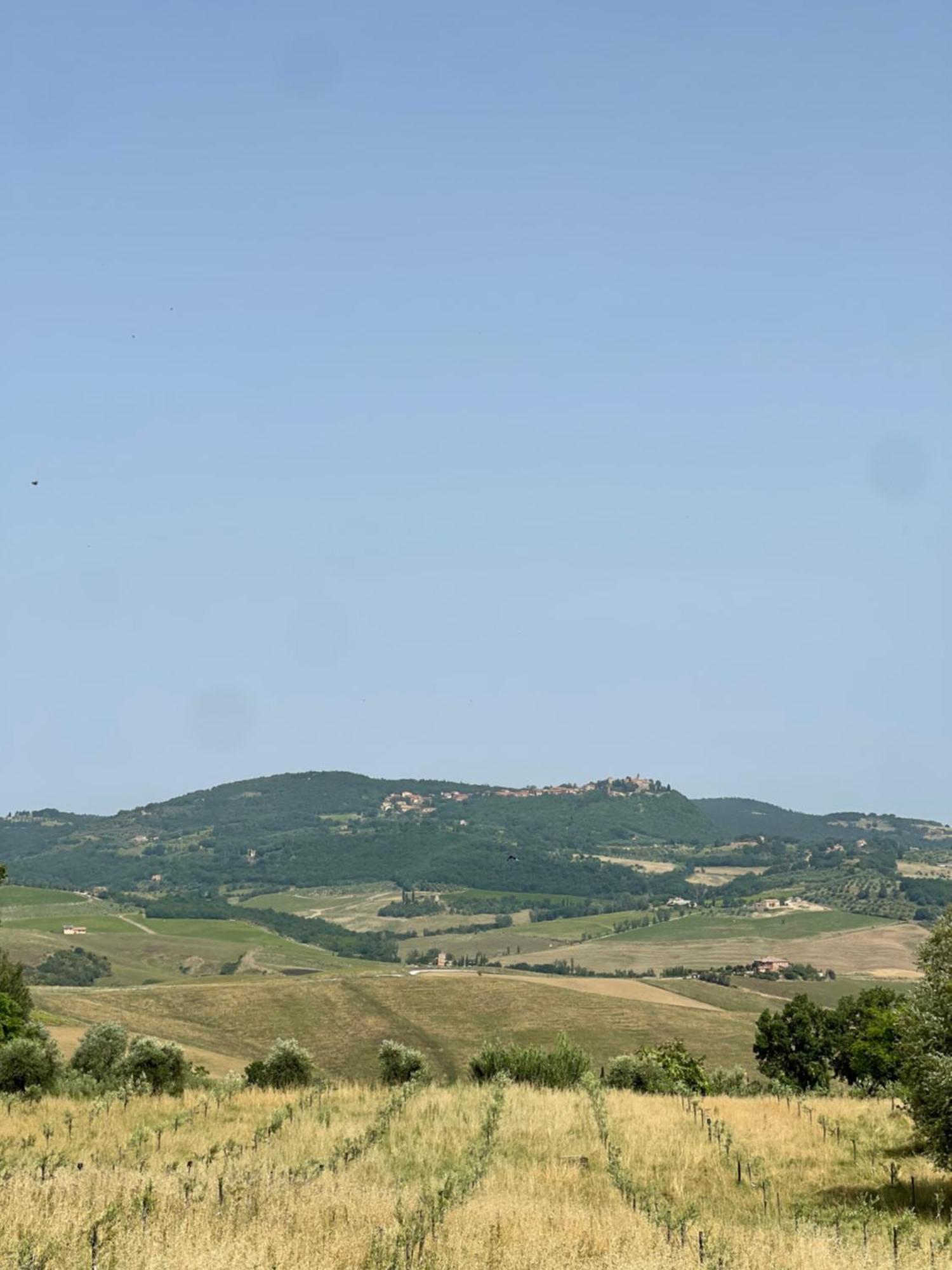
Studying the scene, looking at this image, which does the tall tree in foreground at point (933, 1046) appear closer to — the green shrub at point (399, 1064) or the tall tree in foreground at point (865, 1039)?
the green shrub at point (399, 1064)

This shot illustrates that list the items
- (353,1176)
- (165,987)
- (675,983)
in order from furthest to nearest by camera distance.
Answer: (675,983)
(165,987)
(353,1176)

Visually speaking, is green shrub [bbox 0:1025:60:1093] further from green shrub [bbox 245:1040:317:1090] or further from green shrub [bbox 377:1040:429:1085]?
green shrub [bbox 377:1040:429:1085]

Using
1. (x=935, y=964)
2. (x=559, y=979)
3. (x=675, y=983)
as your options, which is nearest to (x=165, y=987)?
(x=559, y=979)

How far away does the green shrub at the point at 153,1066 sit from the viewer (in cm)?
5441

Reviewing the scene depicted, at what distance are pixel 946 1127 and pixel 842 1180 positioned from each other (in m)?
6.68

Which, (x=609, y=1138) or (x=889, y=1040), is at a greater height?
(x=609, y=1138)

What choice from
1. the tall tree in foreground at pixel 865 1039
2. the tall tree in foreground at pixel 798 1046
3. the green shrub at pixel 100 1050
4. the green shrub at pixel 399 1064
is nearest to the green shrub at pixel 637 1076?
the green shrub at pixel 399 1064

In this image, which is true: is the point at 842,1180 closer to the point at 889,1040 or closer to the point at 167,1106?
the point at 167,1106

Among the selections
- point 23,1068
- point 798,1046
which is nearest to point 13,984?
point 23,1068

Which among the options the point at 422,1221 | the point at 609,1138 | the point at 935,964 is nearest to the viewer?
the point at 422,1221

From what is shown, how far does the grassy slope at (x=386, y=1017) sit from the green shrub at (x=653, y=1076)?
103 ft

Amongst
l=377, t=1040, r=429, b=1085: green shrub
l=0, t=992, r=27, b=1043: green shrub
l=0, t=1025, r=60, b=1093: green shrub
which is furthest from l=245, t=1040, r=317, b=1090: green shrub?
l=0, t=992, r=27, b=1043: green shrub

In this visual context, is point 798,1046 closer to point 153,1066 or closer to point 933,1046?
point 153,1066

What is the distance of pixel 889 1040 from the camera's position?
95062 millimetres
